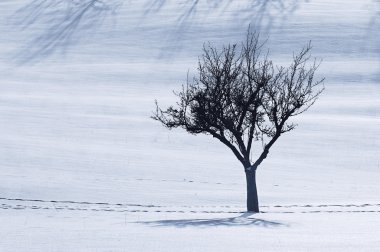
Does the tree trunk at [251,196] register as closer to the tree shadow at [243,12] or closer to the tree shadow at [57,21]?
the tree shadow at [57,21]

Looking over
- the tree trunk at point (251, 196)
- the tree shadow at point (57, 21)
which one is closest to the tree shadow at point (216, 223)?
the tree trunk at point (251, 196)

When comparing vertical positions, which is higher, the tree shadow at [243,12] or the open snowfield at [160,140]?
the tree shadow at [243,12]

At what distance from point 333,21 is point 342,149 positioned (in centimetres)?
3264

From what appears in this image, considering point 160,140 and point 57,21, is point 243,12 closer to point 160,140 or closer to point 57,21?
point 57,21

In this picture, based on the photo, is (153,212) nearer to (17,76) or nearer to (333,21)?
(17,76)

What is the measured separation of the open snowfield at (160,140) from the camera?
1725 centimetres

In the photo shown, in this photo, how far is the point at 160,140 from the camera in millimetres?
36656

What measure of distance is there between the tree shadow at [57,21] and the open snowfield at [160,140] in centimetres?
17

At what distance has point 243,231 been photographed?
16.8 m

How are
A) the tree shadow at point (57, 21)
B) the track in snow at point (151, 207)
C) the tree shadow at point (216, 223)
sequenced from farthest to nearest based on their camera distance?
the tree shadow at point (57, 21) → the track in snow at point (151, 207) → the tree shadow at point (216, 223)

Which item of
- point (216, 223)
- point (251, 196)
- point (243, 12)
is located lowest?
point (216, 223)

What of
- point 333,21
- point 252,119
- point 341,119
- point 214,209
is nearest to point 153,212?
point 214,209

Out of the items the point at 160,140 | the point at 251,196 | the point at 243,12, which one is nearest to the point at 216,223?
the point at 251,196

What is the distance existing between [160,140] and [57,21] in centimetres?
3492
